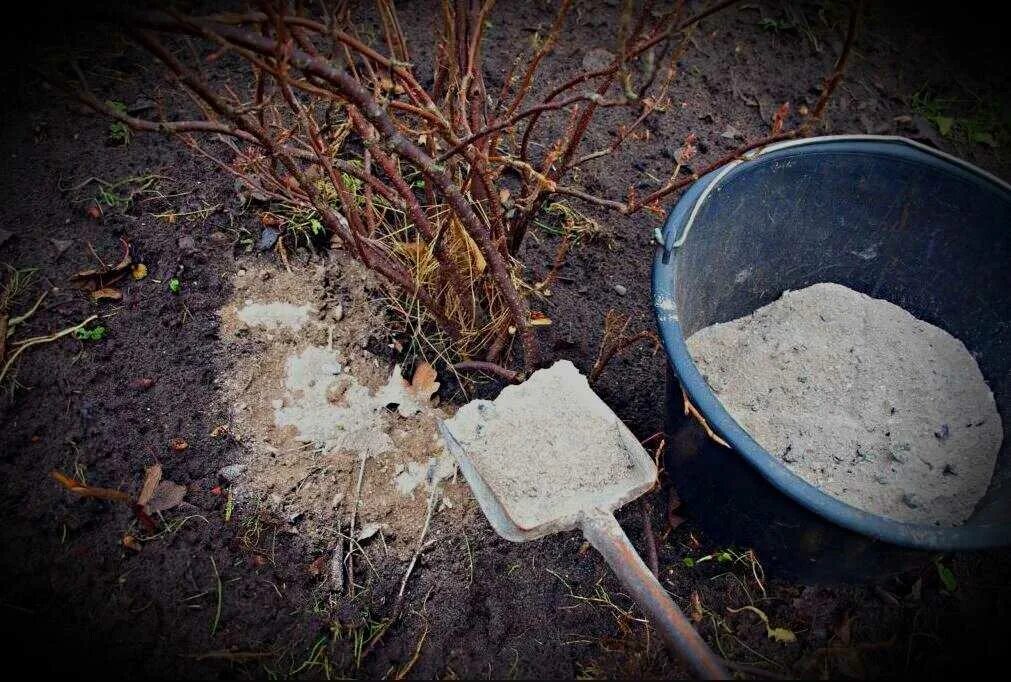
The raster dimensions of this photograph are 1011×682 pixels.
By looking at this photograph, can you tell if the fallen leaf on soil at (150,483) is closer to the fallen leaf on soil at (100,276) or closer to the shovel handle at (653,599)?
the fallen leaf on soil at (100,276)

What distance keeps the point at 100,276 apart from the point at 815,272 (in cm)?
241

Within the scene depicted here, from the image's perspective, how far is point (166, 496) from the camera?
68.3 inches

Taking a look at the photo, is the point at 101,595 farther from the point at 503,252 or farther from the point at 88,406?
the point at 503,252

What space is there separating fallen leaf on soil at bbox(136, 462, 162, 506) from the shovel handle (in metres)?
1.18

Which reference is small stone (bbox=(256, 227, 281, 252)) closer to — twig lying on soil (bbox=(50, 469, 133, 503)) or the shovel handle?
twig lying on soil (bbox=(50, 469, 133, 503))

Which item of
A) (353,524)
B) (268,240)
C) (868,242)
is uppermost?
(868,242)

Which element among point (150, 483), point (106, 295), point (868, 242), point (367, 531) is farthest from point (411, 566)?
point (868, 242)

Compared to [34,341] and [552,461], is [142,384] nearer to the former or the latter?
[34,341]

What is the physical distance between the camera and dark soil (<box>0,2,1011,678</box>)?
1590 millimetres

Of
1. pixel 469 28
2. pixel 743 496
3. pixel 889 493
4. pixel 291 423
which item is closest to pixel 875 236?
pixel 889 493

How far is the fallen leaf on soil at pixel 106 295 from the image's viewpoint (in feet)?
6.61

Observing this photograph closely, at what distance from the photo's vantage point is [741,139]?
2.80m

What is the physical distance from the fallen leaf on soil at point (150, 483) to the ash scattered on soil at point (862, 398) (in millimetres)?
1616

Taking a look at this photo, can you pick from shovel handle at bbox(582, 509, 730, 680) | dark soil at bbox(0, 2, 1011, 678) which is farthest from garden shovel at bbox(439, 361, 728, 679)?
dark soil at bbox(0, 2, 1011, 678)
